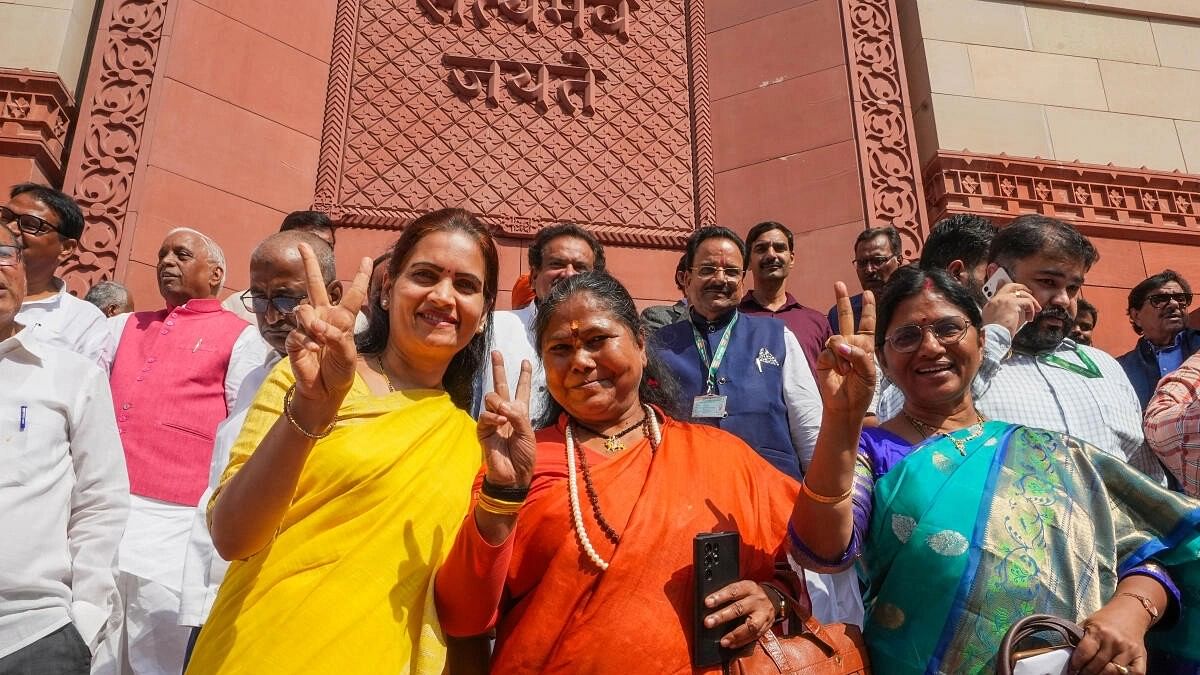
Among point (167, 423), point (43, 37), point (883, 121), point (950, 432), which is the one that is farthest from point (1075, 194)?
point (43, 37)

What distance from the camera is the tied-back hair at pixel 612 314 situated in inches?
77.4

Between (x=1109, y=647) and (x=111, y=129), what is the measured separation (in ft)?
19.5

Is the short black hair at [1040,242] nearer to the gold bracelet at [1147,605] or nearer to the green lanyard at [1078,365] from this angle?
the green lanyard at [1078,365]

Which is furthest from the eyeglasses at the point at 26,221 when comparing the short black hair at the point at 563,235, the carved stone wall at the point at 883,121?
the carved stone wall at the point at 883,121

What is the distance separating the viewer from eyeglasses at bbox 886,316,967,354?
1933 mm

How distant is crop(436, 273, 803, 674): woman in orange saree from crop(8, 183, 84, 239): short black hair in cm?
252

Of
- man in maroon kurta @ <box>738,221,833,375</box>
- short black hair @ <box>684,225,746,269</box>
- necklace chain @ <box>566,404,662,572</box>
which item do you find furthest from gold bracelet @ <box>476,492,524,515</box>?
man in maroon kurta @ <box>738,221,833,375</box>

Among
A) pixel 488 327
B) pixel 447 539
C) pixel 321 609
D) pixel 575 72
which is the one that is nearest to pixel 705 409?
pixel 488 327

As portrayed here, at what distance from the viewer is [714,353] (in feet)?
9.97

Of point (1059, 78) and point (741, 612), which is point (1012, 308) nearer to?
point (741, 612)

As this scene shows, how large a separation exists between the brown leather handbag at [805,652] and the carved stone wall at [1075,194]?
482 centimetres

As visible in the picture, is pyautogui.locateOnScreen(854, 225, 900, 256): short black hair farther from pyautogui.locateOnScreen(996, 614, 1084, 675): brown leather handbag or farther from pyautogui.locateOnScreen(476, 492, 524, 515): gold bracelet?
pyautogui.locateOnScreen(476, 492, 524, 515): gold bracelet

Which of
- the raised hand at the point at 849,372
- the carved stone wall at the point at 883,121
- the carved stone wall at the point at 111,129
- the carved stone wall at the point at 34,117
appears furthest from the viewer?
the carved stone wall at the point at 883,121

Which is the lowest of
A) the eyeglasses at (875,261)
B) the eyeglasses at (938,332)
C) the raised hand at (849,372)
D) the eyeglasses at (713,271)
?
the raised hand at (849,372)
